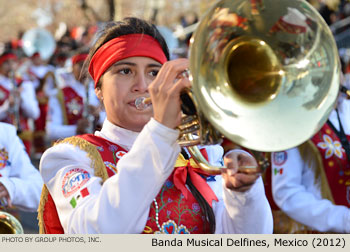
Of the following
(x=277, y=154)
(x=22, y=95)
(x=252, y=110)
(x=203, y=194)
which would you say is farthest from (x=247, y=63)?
(x=22, y=95)

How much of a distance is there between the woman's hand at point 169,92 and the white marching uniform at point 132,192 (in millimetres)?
31

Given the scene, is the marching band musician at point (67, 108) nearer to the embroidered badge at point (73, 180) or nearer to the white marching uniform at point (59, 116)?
the white marching uniform at point (59, 116)

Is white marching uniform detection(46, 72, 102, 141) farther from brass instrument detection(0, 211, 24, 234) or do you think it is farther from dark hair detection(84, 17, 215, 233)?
dark hair detection(84, 17, 215, 233)

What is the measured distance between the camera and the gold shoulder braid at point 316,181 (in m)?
3.95

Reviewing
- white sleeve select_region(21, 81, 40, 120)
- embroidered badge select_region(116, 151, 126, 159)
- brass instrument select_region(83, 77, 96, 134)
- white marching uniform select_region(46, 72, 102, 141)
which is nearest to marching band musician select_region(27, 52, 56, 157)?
white sleeve select_region(21, 81, 40, 120)

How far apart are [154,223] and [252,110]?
1.85ft

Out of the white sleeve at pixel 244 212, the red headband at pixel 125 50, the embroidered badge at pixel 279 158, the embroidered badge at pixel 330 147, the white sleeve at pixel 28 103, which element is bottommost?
the white sleeve at pixel 28 103

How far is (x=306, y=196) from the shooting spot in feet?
13.0

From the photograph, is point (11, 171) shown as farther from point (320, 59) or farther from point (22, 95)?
point (22, 95)

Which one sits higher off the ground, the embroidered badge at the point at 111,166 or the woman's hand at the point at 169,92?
the woman's hand at the point at 169,92

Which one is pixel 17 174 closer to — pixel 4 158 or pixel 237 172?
pixel 4 158

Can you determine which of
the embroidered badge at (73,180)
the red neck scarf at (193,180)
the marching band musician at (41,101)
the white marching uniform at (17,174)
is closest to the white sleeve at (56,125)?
the marching band musician at (41,101)

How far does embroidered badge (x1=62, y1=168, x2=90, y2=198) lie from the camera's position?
2.21m

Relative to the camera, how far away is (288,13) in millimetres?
2080
